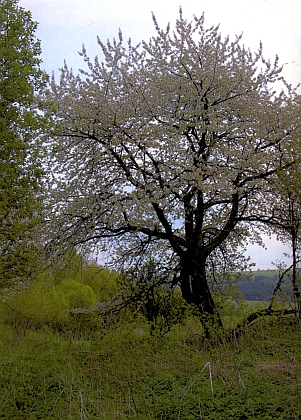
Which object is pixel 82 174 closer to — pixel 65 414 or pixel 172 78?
pixel 172 78

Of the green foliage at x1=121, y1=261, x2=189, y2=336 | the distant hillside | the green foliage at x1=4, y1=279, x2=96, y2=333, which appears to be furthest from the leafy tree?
the green foliage at x1=4, y1=279, x2=96, y2=333

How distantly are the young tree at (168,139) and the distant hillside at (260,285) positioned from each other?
77 cm

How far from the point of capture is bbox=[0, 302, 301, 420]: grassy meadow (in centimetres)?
440

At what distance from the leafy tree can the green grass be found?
1767 millimetres

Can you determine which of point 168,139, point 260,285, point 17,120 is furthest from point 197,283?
point 17,120

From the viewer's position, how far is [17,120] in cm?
633

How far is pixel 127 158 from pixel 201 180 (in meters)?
1.47

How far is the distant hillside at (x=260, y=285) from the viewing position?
802cm

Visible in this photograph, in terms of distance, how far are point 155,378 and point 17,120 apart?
12.8ft

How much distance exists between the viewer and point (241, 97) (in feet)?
27.2

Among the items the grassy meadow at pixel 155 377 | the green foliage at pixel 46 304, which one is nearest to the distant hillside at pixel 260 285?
the grassy meadow at pixel 155 377

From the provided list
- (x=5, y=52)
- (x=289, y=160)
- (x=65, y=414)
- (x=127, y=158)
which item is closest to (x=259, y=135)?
(x=289, y=160)

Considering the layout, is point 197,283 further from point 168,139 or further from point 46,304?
point 46,304

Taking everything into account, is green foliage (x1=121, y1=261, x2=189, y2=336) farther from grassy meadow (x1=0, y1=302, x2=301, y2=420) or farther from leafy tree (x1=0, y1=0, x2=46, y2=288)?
leafy tree (x1=0, y1=0, x2=46, y2=288)
